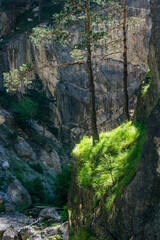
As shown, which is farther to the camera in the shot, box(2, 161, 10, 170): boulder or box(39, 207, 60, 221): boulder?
box(2, 161, 10, 170): boulder

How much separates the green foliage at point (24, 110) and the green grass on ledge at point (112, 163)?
78.2 ft

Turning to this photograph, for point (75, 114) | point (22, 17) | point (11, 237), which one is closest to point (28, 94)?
point (75, 114)

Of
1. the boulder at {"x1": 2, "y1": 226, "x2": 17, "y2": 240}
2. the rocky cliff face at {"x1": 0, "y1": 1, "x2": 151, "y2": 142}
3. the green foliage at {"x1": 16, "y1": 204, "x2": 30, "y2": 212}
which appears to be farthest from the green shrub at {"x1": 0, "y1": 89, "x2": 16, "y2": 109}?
the boulder at {"x1": 2, "y1": 226, "x2": 17, "y2": 240}

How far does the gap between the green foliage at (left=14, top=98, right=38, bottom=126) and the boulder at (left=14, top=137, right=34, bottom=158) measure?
3847mm

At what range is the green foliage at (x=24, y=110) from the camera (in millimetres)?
34469

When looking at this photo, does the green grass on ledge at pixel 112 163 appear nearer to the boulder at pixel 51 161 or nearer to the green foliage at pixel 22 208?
the green foliage at pixel 22 208

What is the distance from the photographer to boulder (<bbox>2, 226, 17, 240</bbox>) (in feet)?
38.8

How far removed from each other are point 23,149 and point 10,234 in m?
18.6

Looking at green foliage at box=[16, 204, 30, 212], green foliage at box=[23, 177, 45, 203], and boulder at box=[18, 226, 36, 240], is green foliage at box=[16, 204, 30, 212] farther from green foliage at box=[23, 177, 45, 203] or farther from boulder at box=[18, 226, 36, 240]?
boulder at box=[18, 226, 36, 240]

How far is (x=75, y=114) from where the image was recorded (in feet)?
150

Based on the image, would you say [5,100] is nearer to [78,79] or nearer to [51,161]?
[51,161]

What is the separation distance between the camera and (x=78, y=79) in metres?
45.8

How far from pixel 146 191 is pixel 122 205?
101 centimetres

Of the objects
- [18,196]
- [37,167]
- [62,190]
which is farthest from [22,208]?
[37,167]
